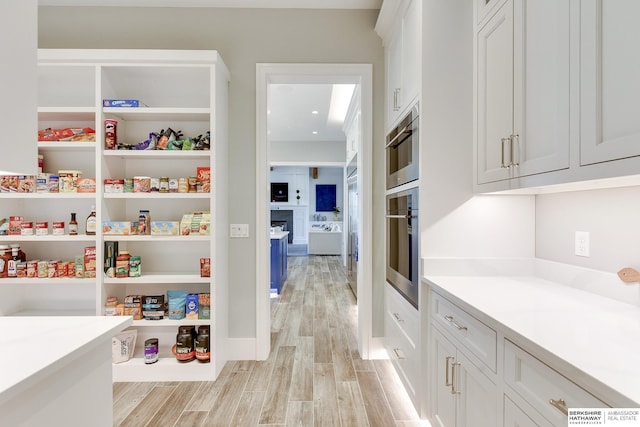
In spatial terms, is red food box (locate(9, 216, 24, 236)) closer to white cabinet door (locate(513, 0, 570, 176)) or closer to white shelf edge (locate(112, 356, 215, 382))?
white shelf edge (locate(112, 356, 215, 382))

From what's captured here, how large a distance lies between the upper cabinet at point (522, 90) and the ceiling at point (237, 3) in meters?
1.31

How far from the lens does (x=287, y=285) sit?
18.3ft

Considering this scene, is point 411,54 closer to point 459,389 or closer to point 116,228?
point 459,389

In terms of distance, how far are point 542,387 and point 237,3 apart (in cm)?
307

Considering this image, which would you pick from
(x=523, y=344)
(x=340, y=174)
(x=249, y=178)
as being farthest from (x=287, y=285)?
(x=340, y=174)

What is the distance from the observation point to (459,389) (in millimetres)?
1396

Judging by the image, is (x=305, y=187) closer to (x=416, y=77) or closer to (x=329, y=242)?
(x=329, y=242)

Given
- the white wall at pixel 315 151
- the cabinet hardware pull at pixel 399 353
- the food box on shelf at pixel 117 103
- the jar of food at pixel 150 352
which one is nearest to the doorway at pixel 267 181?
the cabinet hardware pull at pixel 399 353

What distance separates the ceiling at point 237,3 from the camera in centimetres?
263

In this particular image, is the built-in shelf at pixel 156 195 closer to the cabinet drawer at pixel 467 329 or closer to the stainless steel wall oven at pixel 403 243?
the stainless steel wall oven at pixel 403 243

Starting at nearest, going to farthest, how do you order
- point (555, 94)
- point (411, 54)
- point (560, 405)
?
point (560, 405) < point (555, 94) < point (411, 54)

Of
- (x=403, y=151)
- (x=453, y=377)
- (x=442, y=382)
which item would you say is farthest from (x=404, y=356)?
(x=403, y=151)

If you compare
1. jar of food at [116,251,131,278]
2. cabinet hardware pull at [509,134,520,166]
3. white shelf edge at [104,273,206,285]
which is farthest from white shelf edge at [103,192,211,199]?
cabinet hardware pull at [509,134,520,166]

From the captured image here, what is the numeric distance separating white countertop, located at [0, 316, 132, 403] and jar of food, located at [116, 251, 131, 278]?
57.4 inches
